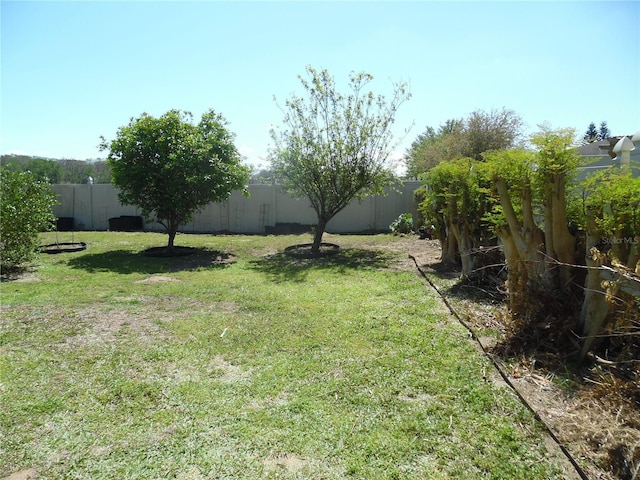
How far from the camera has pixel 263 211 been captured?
14828 mm

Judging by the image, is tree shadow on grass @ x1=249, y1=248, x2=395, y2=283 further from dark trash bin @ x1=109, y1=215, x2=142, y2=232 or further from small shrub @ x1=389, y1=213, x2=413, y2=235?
dark trash bin @ x1=109, y1=215, x2=142, y2=232

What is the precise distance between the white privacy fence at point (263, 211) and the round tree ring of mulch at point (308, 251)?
3.94m

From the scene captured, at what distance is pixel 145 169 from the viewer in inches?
360

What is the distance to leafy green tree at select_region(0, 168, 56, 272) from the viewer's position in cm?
688

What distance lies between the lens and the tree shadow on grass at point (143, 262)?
25.3 feet

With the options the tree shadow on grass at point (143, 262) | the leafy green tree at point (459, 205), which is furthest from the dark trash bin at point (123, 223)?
the leafy green tree at point (459, 205)

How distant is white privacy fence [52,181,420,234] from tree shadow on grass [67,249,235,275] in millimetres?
4956

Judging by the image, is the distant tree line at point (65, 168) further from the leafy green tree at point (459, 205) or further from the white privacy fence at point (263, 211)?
the leafy green tree at point (459, 205)

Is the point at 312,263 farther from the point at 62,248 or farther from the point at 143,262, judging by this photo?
the point at 62,248

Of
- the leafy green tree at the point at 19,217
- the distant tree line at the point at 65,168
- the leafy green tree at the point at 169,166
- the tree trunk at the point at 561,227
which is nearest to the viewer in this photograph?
the tree trunk at the point at 561,227

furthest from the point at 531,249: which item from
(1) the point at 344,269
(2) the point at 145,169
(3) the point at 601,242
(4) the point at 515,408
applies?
(2) the point at 145,169

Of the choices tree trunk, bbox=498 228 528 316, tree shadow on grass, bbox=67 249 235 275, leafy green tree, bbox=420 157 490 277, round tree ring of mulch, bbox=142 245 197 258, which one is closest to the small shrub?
leafy green tree, bbox=420 157 490 277

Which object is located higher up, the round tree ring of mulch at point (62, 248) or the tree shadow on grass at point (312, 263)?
the round tree ring of mulch at point (62, 248)

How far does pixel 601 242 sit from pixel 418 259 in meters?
4.91
